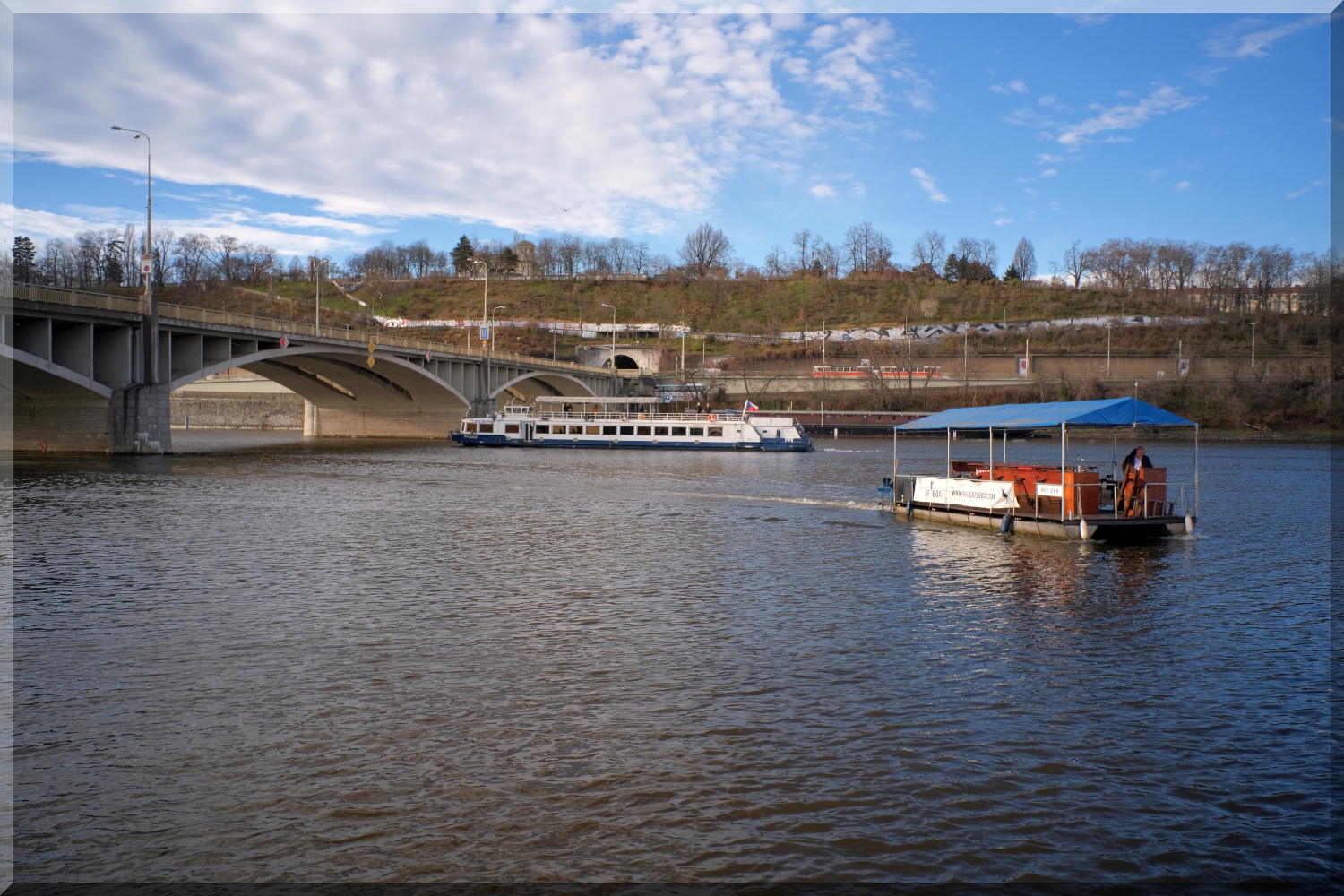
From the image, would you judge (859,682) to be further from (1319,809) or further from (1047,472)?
(1047,472)

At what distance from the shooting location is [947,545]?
23.8m

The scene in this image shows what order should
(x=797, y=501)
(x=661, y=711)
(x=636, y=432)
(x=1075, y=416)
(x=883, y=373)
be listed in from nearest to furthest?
1. (x=661, y=711)
2. (x=1075, y=416)
3. (x=797, y=501)
4. (x=636, y=432)
5. (x=883, y=373)

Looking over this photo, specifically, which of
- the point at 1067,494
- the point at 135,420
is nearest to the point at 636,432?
the point at 135,420

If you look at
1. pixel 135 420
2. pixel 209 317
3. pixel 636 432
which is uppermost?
pixel 209 317

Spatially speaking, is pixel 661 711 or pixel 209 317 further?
pixel 209 317

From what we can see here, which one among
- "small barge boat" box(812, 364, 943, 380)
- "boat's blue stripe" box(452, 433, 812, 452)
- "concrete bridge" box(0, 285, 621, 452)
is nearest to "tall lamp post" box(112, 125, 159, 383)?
"concrete bridge" box(0, 285, 621, 452)

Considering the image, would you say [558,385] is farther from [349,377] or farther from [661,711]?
[661,711]

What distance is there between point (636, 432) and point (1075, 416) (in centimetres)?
5241

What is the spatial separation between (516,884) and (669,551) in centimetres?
1527

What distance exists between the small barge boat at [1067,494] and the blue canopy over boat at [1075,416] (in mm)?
26

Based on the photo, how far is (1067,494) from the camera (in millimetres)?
25094

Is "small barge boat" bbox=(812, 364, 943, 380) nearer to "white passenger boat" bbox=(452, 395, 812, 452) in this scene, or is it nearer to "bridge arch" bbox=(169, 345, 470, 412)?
"white passenger boat" bbox=(452, 395, 812, 452)

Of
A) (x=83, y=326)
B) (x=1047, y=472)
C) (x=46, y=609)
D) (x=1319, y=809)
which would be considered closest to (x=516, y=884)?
(x=1319, y=809)

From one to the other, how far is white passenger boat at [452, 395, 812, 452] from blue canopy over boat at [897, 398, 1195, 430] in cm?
4110
